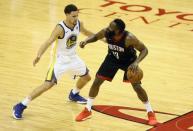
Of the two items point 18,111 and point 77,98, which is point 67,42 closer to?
point 77,98

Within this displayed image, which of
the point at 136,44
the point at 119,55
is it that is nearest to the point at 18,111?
the point at 119,55

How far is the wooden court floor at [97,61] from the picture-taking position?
9.52 m

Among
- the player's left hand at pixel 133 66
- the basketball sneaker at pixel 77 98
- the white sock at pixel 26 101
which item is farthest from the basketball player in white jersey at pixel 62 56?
the player's left hand at pixel 133 66

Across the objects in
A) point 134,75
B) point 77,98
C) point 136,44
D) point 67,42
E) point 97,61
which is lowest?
point 77,98

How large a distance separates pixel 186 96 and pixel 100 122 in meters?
1.97

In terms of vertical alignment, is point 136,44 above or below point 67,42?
above

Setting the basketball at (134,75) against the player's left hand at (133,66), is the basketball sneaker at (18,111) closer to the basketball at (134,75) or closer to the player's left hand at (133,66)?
Result: the basketball at (134,75)

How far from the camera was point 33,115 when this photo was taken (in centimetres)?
956

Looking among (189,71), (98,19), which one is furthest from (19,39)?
(189,71)

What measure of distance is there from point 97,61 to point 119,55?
3570 mm

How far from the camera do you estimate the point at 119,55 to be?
897cm

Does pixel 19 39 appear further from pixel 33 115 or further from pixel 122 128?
pixel 122 128

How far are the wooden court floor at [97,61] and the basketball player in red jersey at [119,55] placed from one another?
29cm

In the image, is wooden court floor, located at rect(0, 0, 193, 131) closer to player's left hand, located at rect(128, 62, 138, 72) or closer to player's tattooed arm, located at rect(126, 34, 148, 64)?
player's left hand, located at rect(128, 62, 138, 72)
